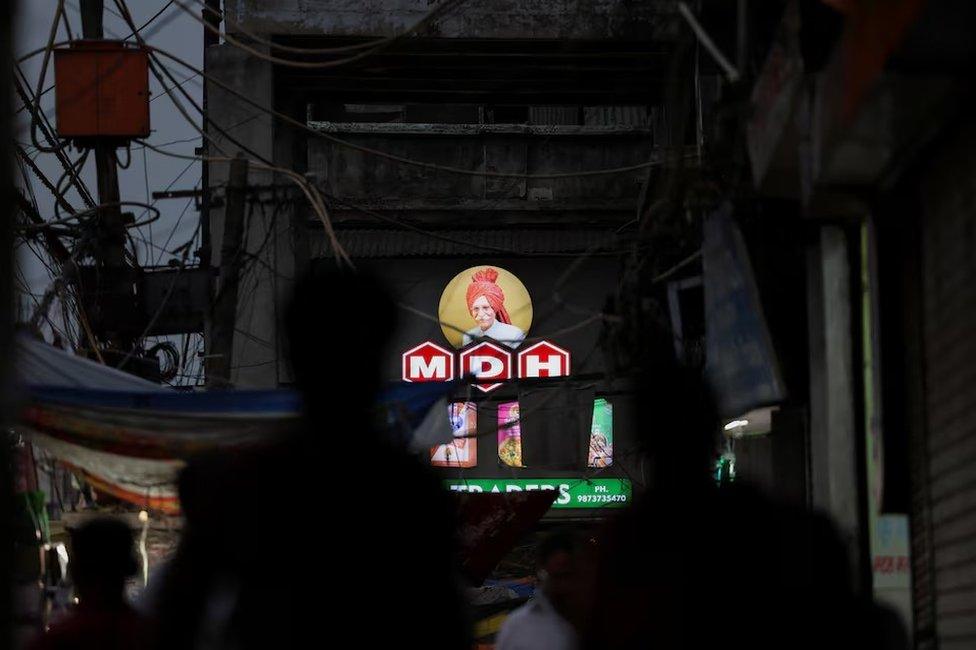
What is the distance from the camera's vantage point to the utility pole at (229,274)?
14039mm

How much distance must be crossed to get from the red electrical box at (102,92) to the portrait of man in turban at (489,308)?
32.3ft

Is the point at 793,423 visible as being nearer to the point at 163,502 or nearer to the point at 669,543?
the point at 163,502

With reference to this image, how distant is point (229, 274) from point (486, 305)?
39.9 feet

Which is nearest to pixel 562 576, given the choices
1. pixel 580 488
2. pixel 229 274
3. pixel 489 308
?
pixel 229 274

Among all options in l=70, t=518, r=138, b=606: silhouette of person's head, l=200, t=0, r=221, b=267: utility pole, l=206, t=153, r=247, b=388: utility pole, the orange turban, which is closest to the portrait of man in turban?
the orange turban

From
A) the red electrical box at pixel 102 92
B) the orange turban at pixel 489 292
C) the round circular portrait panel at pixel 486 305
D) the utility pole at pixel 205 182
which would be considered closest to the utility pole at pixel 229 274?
the utility pole at pixel 205 182

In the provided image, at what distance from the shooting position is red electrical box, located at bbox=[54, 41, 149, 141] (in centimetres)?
1648

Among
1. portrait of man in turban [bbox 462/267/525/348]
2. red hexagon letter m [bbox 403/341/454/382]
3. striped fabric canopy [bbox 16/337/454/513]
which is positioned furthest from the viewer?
portrait of man in turban [bbox 462/267/525/348]

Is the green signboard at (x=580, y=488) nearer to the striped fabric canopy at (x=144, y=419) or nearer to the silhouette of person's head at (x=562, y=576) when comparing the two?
the striped fabric canopy at (x=144, y=419)

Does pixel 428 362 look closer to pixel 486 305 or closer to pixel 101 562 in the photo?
pixel 486 305

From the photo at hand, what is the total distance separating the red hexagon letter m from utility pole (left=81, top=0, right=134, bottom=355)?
30.3 feet

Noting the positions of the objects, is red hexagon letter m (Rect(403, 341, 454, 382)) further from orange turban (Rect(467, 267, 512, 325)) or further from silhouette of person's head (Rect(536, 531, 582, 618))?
silhouette of person's head (Rect(536, 531, 582, 618))

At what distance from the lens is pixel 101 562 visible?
5.16m

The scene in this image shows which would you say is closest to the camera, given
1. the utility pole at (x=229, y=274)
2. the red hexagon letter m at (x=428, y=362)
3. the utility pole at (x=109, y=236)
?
the utility pole at (x=229, y=274)
